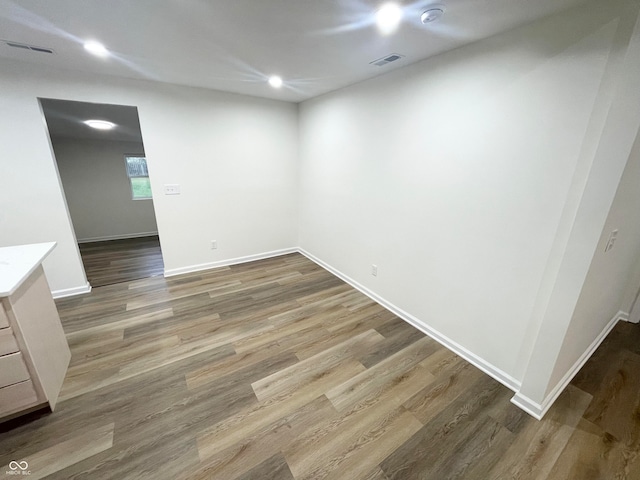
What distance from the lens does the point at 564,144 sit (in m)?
1.44

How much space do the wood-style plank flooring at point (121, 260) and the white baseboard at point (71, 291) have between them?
18 cm

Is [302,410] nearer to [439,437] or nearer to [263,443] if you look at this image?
[263,443]

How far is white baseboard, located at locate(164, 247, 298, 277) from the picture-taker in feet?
11.5

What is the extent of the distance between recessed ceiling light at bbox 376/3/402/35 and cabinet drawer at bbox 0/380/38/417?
2996mm

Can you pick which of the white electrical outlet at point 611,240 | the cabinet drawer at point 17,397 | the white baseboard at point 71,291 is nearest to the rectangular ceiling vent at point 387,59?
Result: the white electrical outlet at point 611,240

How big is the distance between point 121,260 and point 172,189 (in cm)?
199

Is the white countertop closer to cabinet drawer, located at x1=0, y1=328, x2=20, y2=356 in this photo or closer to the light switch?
cabinet drawer, located at x1=0, y1=328, x2=20, y2=356

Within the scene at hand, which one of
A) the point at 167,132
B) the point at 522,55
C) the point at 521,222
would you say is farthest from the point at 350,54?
the point at 167,132

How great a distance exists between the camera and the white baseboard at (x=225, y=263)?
3.50m

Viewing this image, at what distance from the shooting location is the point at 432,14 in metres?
1.42

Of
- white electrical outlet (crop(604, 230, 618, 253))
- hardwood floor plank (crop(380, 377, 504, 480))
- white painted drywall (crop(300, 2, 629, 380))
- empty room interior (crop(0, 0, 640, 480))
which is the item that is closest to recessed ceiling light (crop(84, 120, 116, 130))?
empty room interior (crop(0, 0, 640, 480))

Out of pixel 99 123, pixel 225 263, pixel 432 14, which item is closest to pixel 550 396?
pixel 432 14

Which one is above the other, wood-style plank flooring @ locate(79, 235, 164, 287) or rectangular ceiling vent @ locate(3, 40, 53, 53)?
rectangular ceiling vent @ locate(3, 40, 53, 53)

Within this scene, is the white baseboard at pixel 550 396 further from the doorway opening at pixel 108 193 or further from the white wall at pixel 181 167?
the doorway opening at pixel 108 193
